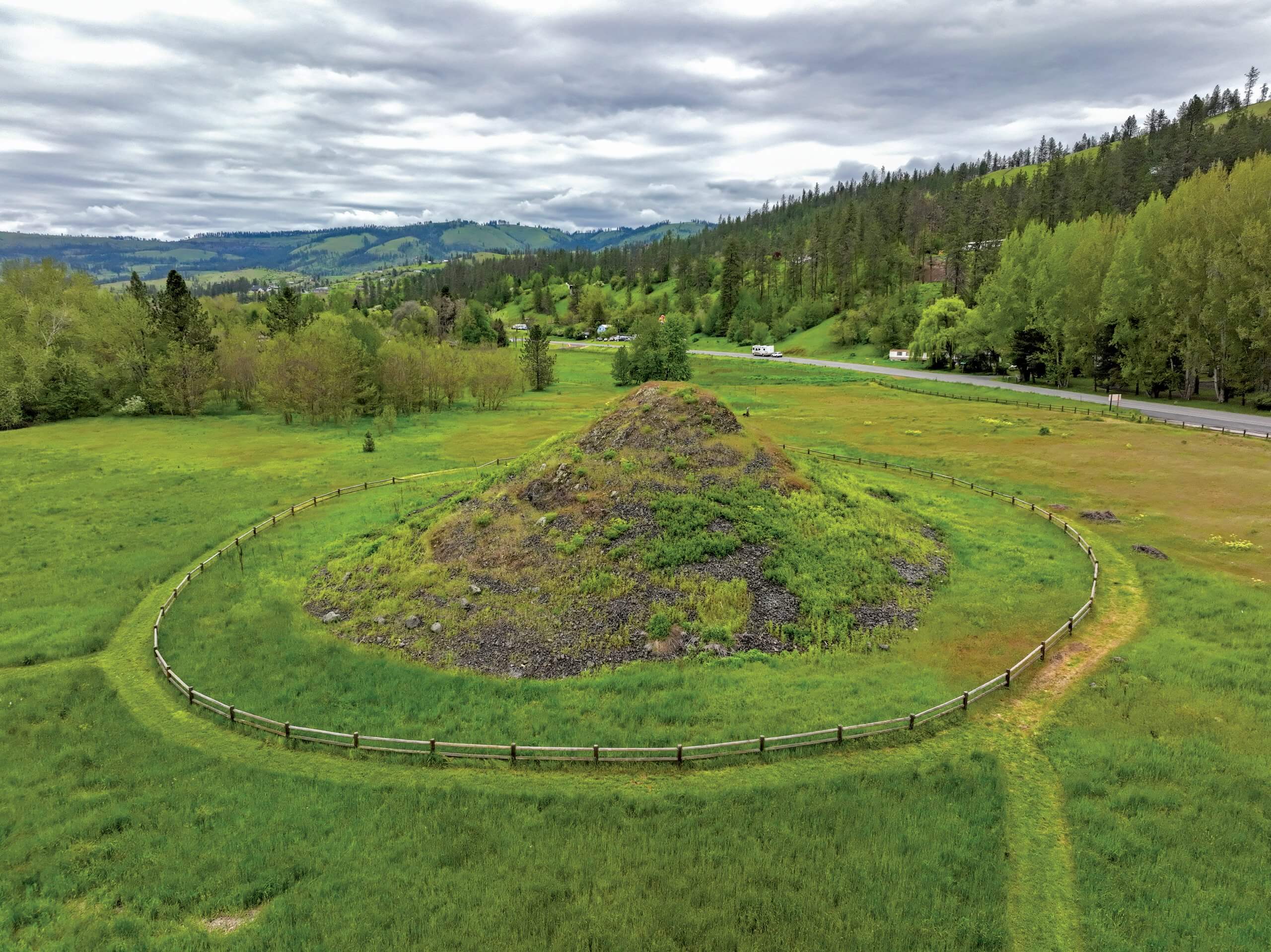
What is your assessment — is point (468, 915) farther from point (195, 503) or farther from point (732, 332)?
point (732, 332)

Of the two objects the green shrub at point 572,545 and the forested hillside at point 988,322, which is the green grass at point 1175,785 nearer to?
the green shrub at point 572,545

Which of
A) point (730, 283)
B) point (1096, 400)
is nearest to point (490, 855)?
point (1096, 400)

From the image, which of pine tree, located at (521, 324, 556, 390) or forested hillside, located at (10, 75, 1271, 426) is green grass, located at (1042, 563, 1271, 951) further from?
pine tree, located at (521, 324, 556, 390)

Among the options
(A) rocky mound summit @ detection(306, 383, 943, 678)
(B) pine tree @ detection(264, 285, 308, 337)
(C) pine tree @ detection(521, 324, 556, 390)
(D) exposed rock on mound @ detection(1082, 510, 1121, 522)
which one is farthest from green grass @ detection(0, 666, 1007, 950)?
(C) pine tree @ detection(521, 324, 556, 390)

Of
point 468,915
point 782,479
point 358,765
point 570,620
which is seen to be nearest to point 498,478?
point 570,620

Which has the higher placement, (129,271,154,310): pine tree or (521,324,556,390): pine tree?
(129,271,154,310): pine tree

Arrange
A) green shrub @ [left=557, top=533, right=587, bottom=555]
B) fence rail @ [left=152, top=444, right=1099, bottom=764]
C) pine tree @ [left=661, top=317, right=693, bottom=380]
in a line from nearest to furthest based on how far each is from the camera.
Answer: fence rail @ [left=152, top=444, right=1099, bottom=764], green shrub @ [left=557, top=533, right=587, bottom=555], pine tree @ [left=661, top=317, right=693, bottom=380]

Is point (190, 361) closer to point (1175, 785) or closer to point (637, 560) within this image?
point (637, 560)
